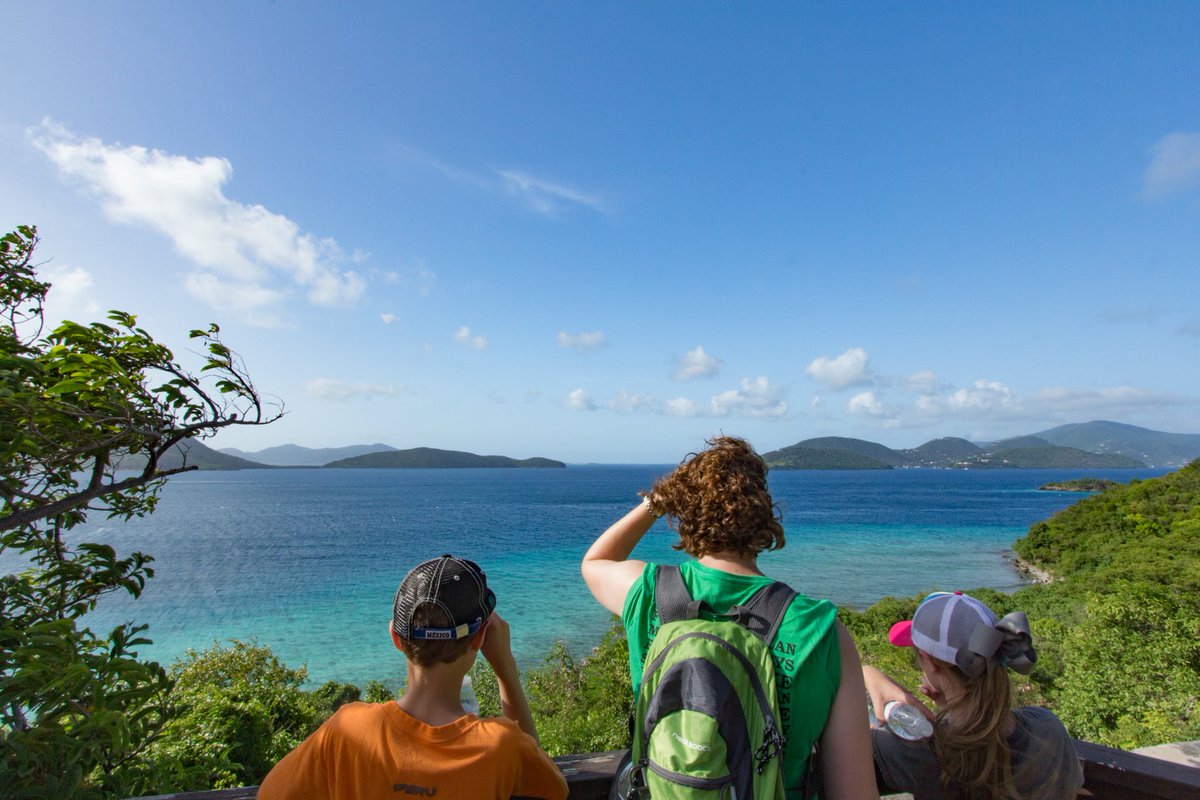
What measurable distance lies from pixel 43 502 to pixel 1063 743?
4.47 m

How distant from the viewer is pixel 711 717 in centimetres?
141

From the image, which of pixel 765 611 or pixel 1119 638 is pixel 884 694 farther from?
pixel 1119 638

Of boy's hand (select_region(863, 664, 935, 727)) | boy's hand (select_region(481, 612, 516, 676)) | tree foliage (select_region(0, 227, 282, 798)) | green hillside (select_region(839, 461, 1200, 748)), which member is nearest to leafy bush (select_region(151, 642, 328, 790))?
tree foliage (select_region(0, 227, 282, 798))

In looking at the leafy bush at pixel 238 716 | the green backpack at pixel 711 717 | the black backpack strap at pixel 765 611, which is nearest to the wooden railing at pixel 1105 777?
the green backpack at pixel 711 717

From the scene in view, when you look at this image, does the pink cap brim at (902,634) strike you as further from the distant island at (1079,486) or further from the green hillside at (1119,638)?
the distant island at (1079,486)

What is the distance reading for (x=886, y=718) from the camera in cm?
196

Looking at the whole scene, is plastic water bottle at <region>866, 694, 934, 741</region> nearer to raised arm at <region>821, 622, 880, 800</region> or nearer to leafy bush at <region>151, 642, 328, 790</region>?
raised arm at <region>821, 622, 880, 800</region>

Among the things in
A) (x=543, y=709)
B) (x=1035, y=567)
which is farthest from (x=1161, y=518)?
(x=543, y=709)

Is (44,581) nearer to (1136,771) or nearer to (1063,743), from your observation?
(1063,743)

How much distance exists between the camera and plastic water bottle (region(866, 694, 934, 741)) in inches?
72.5

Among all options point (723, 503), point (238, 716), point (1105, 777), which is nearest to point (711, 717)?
point (723, 503)

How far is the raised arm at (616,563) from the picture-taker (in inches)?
77.4

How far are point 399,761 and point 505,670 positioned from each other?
Answer: 1.34 ft

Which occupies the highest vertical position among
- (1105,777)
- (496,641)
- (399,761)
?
(496,641)
